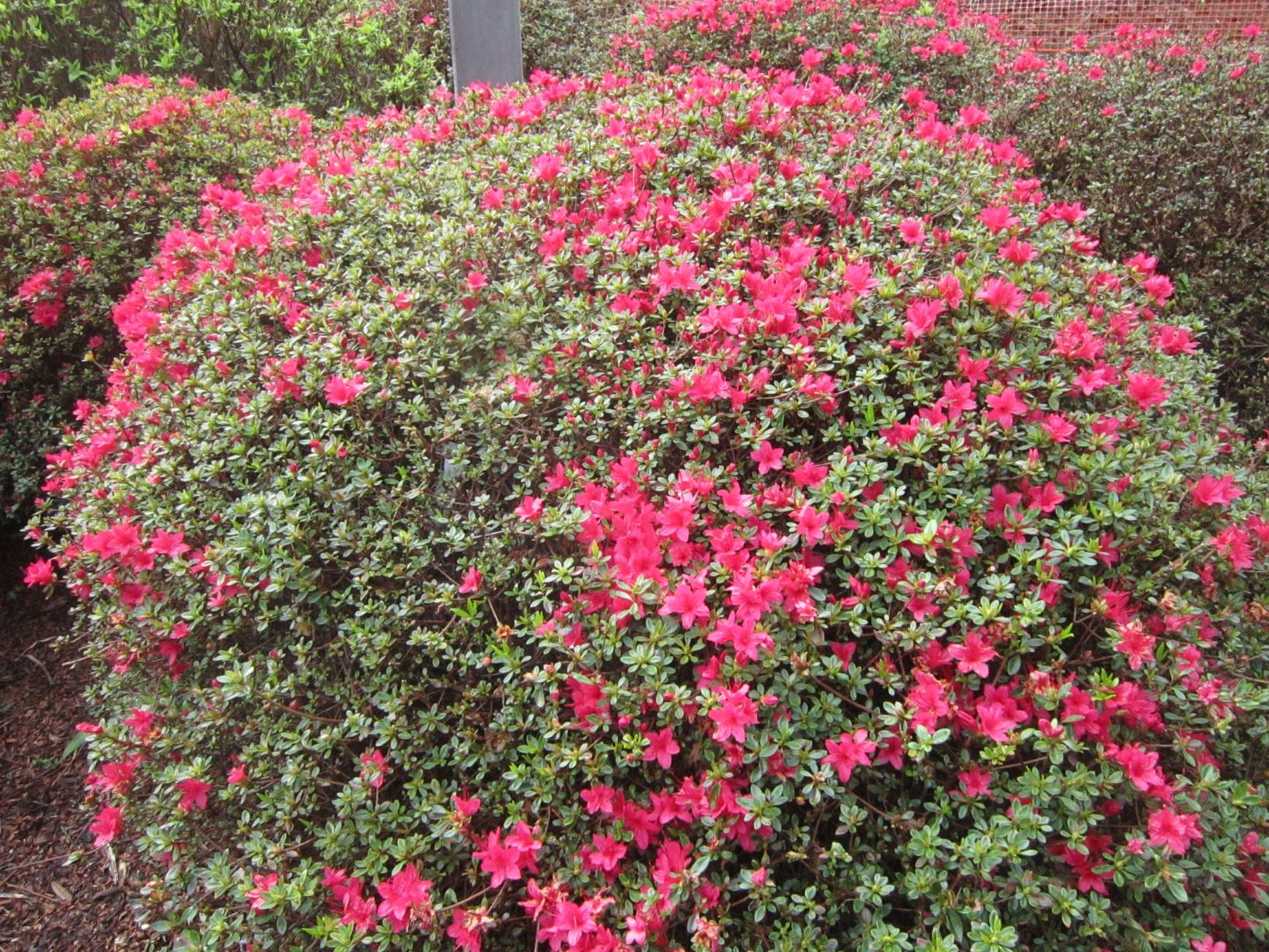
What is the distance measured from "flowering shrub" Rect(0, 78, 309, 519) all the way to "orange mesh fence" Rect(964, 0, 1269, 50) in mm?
6858

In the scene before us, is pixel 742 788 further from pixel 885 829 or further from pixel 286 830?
pixel 286 830

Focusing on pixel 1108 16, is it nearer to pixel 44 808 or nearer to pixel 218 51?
pixel 218 51

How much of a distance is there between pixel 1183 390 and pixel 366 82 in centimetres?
482

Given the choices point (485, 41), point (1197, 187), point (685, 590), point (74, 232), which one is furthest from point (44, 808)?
point (1197, 187)

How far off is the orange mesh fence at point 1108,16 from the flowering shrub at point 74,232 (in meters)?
6.86

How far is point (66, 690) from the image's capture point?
126 inches

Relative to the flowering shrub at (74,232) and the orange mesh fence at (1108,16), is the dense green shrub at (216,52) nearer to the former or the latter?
the flowering shrub at (74,232)

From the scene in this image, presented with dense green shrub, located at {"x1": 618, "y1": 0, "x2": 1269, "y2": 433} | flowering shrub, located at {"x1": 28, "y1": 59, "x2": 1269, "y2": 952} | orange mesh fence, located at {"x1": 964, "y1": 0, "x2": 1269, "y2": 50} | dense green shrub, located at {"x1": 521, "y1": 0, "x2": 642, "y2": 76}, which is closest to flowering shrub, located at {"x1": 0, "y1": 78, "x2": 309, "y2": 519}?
flowering shrub, located at {"x1": 28, "y1": 59, "x2": 1269, "y2": 952}

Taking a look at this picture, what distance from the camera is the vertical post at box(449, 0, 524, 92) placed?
3744mm

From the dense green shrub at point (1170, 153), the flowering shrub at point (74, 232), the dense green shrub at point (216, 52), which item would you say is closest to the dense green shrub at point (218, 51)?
the dense green shrub at point (216, 52)

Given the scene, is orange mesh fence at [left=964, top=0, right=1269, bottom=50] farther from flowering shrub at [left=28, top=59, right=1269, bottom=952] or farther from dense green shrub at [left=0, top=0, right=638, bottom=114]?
flowering shrub at [left=28, top=59, right=1269, bottom=952]

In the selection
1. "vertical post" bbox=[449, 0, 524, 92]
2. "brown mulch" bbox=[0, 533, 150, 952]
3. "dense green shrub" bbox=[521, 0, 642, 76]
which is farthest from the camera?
"dense green shrub" bbox=[521, 0, 642, 76]

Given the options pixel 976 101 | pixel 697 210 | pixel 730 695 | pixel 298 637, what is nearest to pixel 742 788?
pixel 730 695

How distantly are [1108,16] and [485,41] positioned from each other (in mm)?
6935
